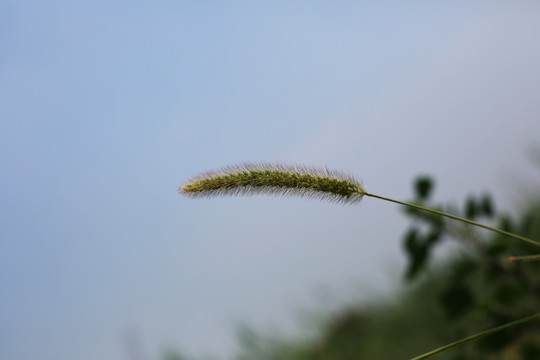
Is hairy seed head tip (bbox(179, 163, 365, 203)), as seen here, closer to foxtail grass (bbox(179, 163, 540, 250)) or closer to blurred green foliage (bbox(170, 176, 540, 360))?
foxtail grass (bbox(179, 163, 540, 250))

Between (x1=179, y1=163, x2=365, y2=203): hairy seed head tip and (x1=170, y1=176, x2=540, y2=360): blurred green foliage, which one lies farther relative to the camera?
(x1=170, y1=176, x2=540, y2=360): blurred green foliage

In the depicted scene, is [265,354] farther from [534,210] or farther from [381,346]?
[534,210]

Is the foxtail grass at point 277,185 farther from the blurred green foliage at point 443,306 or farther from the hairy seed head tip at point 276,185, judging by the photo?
the blurred green foliage at point 443,306

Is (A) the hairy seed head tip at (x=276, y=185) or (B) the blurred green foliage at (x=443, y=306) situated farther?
(B) the blurred green foliage at (x=443, y=306)

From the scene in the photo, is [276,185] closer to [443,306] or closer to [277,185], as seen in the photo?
[277,185]

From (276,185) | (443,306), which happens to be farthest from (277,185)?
(443,306)

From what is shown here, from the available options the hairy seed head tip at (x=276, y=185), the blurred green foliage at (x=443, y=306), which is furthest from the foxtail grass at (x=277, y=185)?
the blurred green foliage at (x=443, y=306)

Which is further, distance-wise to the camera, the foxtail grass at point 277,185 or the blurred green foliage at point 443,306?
the blurred green foliage at point 443,306

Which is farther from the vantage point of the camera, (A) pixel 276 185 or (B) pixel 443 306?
(B) pixel 443 306

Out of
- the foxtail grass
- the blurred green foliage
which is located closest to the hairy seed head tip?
the foxtail grass

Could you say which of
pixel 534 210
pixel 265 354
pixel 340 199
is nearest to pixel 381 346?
pixel 265 354
